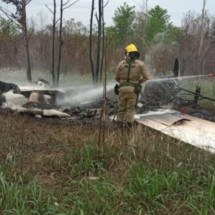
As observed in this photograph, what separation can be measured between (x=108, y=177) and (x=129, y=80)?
13.9 feet

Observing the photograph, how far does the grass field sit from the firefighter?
245cm

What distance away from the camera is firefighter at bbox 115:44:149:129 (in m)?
9.20

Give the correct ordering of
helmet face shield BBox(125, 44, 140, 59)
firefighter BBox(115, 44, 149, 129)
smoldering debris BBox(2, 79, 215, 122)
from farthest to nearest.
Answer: smoldering debris BBox(2, 79, 215, 122), firefighter BBox(115, 44, 149, 129), helmet face shield BBox(125, 44, 140, 59)

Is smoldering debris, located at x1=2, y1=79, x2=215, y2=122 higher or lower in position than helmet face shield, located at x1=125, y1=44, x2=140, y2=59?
lower

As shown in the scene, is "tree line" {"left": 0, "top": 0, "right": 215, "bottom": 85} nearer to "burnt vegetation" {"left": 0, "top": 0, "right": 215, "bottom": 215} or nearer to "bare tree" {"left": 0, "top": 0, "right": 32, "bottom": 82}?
"bare tree" {"left": 0, "top": 0, "right": 32, "bottom": 82}

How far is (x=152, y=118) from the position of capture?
10.1m

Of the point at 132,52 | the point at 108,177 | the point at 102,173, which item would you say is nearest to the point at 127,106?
the point at 132,52

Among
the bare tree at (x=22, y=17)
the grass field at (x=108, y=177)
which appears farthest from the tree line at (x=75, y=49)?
the grass field at (x=108, y=177)

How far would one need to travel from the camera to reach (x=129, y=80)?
9.30 meters

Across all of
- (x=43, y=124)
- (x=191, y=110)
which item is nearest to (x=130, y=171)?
(x=43, y=124)

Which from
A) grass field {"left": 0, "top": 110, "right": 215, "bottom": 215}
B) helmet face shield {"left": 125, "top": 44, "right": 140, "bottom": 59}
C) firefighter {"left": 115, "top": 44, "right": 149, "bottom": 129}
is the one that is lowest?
grass field {"left": 0, "top": 110, "right": 215, "bottom": 215}

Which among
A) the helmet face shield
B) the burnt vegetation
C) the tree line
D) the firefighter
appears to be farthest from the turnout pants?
the tree line

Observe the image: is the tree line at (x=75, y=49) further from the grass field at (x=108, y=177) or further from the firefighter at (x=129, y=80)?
the grass field at (x=108, y=177)

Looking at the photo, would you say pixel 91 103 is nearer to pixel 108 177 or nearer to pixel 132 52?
pixel 132 52
